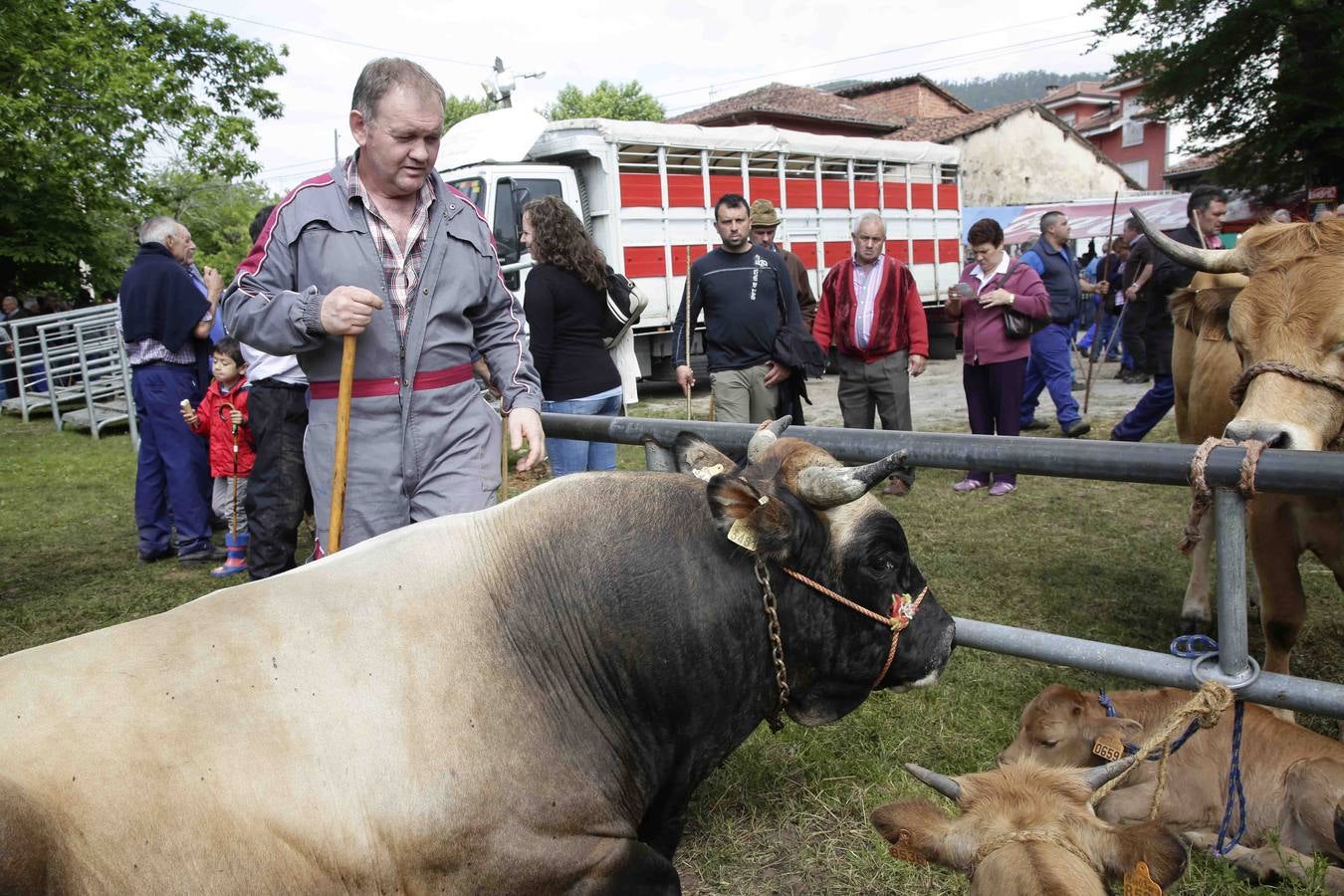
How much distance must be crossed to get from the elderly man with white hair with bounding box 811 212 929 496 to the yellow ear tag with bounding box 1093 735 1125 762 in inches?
184

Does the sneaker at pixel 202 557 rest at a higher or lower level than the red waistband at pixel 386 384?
lower

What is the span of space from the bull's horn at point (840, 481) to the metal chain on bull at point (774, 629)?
0.66 feet

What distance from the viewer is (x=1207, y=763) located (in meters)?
3.13

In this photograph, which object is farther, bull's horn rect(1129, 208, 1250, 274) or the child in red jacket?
the child in red jacket

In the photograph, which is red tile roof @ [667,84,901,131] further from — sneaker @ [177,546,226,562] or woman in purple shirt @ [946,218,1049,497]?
sneaker @ [177,546,226,562]

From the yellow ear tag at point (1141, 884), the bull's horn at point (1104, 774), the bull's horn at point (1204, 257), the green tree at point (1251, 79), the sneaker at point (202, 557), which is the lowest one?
the sneaker at point (202, 557)

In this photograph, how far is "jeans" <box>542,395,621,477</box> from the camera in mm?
5621

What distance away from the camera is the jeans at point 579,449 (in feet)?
18.4

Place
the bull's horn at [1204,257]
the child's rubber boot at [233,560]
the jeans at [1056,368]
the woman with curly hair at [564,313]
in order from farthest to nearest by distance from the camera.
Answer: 1. the jeans at [1056,368]
2. the child's rubber boot at [233,560]
3. the woman with curly hair at [564,313]
4. the bull's horn at [1204,257]

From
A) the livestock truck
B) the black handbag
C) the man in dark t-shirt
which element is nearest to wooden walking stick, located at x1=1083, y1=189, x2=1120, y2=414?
the black handbag

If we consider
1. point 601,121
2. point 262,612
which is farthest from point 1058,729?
point 601,121

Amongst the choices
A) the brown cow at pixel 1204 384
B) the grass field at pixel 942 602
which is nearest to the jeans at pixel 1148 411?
the grass field at pixel 942 602

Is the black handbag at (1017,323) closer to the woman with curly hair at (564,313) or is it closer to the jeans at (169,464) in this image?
the woman with curly hair at (564,313)

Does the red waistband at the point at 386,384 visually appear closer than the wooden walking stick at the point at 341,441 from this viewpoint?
No
